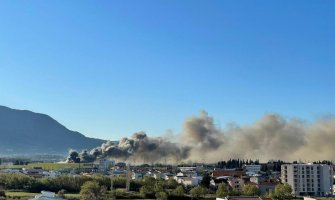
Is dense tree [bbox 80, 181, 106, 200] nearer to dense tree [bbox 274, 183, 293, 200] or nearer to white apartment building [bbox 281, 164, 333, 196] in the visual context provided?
dense tree [bbox 274, 183, 293, 200]

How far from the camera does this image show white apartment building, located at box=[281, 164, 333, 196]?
6906cm

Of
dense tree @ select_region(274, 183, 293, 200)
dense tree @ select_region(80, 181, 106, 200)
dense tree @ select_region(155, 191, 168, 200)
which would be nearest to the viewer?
dense tree @ select_region(80, 181, 106, 200)

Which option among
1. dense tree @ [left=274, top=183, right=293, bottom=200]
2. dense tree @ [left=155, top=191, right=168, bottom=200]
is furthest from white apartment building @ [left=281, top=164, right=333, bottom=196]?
dense tree @ [left=155, top=191, right=168, bottom=200]

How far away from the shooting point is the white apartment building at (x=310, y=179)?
227ft

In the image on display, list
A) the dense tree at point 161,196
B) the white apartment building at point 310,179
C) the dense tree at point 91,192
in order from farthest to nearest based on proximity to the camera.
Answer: the white apartment building at point 310,179
the dense tree at point 161,196
the dense tree at point 91,192

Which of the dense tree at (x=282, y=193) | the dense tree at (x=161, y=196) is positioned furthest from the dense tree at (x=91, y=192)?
the dense tree at (x=282, y=193)

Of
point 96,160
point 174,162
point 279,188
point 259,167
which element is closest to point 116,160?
point 96,160

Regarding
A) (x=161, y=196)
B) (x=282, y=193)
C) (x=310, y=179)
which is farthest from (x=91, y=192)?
(x=310, y=179)

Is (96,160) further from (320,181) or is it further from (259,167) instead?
(320,181)

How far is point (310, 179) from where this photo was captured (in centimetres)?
6944

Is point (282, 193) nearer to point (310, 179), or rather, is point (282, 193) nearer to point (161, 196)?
point (161, 196)

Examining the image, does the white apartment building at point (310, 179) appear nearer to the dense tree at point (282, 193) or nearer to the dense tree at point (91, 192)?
the dense tree at point (282, 193)

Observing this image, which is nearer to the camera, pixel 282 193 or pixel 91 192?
pixel 91 192

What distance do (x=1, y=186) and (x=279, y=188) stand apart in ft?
103
